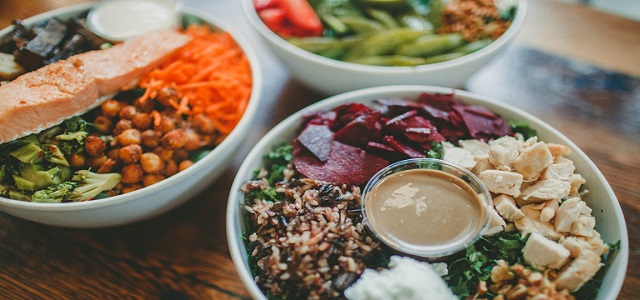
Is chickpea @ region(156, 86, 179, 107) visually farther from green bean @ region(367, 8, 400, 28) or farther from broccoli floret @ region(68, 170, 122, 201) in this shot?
green bean @ region(367, 8, 400, 28)

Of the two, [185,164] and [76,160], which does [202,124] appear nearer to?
[185,164]

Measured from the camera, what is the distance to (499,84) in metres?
2.67

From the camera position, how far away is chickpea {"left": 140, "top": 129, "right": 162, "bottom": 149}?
6.62ft

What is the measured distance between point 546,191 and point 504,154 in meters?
0.19

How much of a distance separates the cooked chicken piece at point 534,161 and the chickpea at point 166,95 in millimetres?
1503

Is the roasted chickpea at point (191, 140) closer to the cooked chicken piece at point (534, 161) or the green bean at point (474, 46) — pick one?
the cooked chicken piece at point (534, 161)

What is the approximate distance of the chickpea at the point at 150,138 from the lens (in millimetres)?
2018

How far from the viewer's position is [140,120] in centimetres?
204

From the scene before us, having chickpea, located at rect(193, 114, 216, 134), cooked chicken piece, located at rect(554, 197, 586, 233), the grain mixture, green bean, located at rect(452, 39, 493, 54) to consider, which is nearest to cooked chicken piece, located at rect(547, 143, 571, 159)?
cooked chicken piece, located at rect(554, 197, 586, 233)

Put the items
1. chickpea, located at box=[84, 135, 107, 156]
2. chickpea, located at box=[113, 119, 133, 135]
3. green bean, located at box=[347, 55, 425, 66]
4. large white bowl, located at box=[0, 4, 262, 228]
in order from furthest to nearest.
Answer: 1. green bean, located at box=[347, 55, 425, 66]
2. chickpea, located at box=[113, 119, 133, 135]
3. chickpea, located at box=[84, 135, 107, 156]
4. large white bowl, located at box=[0, 4, 262, 228]

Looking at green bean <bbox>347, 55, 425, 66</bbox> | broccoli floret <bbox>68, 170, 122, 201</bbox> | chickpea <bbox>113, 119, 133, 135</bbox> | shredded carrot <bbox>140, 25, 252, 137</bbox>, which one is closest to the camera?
broccoli floret <bbox>68, 170, 122, 201</bbox>

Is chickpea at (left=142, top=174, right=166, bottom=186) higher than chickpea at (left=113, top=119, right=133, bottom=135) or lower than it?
lower

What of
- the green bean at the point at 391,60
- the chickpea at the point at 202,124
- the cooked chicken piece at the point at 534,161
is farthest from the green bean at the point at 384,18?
the cooked chicken piece at the point at 534,161

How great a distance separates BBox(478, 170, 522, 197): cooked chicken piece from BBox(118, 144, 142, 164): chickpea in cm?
141
